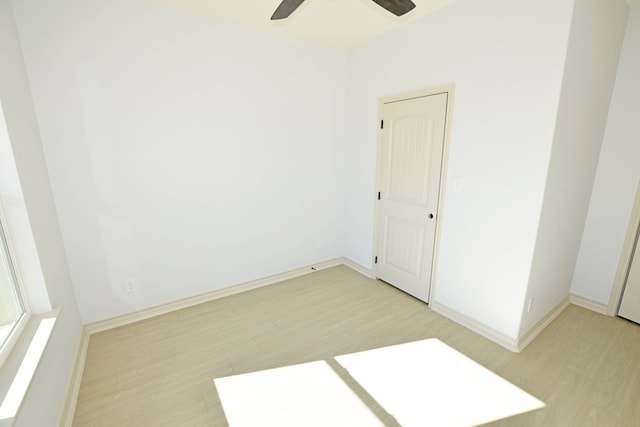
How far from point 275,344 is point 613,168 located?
3.31 metres

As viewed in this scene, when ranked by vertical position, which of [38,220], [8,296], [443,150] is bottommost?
[8,296]

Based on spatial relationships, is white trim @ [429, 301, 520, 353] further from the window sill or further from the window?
the window

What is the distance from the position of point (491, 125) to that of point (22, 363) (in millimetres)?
3094

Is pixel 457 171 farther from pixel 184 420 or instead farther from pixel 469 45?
pixel 184 420

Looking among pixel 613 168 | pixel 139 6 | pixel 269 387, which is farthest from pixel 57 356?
pixel 613 168

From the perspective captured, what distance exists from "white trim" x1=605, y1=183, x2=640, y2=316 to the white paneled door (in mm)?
1631

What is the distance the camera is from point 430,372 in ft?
6.51

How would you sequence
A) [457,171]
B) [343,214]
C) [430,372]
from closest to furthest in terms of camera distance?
[430,372] → [457,171] → [343,214]

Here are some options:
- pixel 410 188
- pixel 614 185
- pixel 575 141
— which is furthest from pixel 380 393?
pixel 614 185

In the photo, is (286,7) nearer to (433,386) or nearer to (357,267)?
(433,386)

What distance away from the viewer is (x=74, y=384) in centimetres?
182

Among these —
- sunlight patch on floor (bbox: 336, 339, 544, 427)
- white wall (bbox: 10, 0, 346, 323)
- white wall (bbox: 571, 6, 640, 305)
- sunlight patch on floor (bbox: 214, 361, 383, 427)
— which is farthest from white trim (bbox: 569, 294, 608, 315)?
white wall (bbox: 10, 0, 346, 323)

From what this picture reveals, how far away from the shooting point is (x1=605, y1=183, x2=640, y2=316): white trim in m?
2.43

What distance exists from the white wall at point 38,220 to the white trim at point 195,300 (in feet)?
1.18
